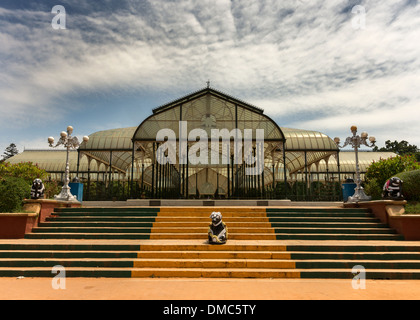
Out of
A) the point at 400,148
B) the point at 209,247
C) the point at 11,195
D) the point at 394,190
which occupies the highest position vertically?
the point at 400,148

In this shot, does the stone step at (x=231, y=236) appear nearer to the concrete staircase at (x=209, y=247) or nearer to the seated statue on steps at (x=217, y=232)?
the concrete staircase at (x=209, y=247)

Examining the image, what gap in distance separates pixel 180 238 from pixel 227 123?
35.8 ft

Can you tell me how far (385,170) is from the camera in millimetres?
16938

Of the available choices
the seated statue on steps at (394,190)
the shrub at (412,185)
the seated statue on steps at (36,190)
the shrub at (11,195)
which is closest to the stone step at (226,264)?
the seated statue on steps at (394,190)

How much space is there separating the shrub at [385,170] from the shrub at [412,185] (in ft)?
13.2

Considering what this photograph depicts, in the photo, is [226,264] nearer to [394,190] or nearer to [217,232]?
[217,232]

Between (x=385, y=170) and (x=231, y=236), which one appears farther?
(x=385, y=170)

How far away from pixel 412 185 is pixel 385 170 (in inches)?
210

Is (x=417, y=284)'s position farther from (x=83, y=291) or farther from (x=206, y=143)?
(x=206, y=143)

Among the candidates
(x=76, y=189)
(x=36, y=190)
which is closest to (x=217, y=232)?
(x=36, y=190)

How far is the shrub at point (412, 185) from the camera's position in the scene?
11.9 meters

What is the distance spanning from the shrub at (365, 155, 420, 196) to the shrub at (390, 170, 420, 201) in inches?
158
